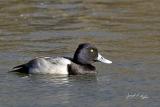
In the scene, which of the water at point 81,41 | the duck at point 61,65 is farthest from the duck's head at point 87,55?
the water at point 81,41

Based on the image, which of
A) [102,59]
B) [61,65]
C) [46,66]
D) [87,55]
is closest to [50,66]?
[46,66]

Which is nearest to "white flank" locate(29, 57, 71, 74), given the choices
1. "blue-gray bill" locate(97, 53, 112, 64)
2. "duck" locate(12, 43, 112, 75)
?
"duck" locate(12, 43, 112, 75)

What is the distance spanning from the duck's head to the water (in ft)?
0.63

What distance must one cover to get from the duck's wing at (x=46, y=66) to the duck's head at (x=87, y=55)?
0.87 feet

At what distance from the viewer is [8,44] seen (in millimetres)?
15406

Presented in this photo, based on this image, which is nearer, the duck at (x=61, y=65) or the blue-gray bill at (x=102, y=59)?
the duck at (x=61, y=65)

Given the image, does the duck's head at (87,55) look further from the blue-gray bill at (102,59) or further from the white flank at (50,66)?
the white flank at (50,66)

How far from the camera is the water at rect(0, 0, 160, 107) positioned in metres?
11.0

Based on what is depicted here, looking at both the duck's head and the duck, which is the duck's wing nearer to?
the duck

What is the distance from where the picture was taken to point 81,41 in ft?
52.0

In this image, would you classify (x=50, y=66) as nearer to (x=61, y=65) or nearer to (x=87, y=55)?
(x=61, y=65)

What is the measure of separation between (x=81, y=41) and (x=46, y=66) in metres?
3.04

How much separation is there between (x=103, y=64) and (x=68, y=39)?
2282 mm

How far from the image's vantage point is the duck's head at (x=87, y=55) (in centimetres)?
1312
